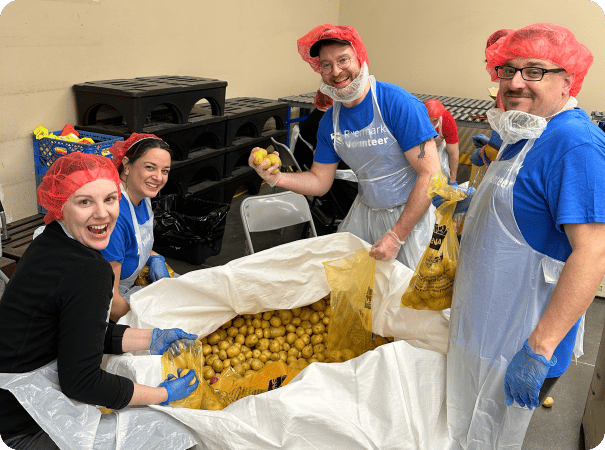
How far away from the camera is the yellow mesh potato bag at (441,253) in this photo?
167cm

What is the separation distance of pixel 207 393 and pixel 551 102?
1.44m

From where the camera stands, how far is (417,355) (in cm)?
163

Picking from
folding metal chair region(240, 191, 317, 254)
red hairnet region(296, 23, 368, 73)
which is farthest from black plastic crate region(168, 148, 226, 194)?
red hairnet region(296, 23, 368, 73)

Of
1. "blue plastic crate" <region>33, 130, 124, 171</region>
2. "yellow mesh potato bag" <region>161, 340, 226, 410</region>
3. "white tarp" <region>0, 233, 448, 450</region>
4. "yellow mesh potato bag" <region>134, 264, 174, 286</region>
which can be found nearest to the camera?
"white tarp" <region>0, 233, 448, 450</region>

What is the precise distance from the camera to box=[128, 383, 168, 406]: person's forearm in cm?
144

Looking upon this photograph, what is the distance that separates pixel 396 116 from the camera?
7.22 ft

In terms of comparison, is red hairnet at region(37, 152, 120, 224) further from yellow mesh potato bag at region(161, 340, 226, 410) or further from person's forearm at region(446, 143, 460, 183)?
person's forearm at region(446, 143, 460, 183)

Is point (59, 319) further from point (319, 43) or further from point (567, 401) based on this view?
point (567, 401)

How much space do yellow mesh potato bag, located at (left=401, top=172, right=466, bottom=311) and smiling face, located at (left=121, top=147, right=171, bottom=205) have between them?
1.21m

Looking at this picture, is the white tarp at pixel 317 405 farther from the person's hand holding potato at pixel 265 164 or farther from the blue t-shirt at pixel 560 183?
the person's hand holding potato at pixel 265 164

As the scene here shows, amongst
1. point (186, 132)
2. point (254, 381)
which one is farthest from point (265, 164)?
point (186, 132)

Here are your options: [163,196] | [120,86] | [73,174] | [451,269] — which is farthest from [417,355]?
[120,86]

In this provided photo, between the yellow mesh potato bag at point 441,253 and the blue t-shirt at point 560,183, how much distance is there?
268mm

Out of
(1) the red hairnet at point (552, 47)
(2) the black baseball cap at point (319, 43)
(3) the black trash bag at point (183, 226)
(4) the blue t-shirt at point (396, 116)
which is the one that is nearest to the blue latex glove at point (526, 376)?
(1) the red hairnet at point (552, 47)
